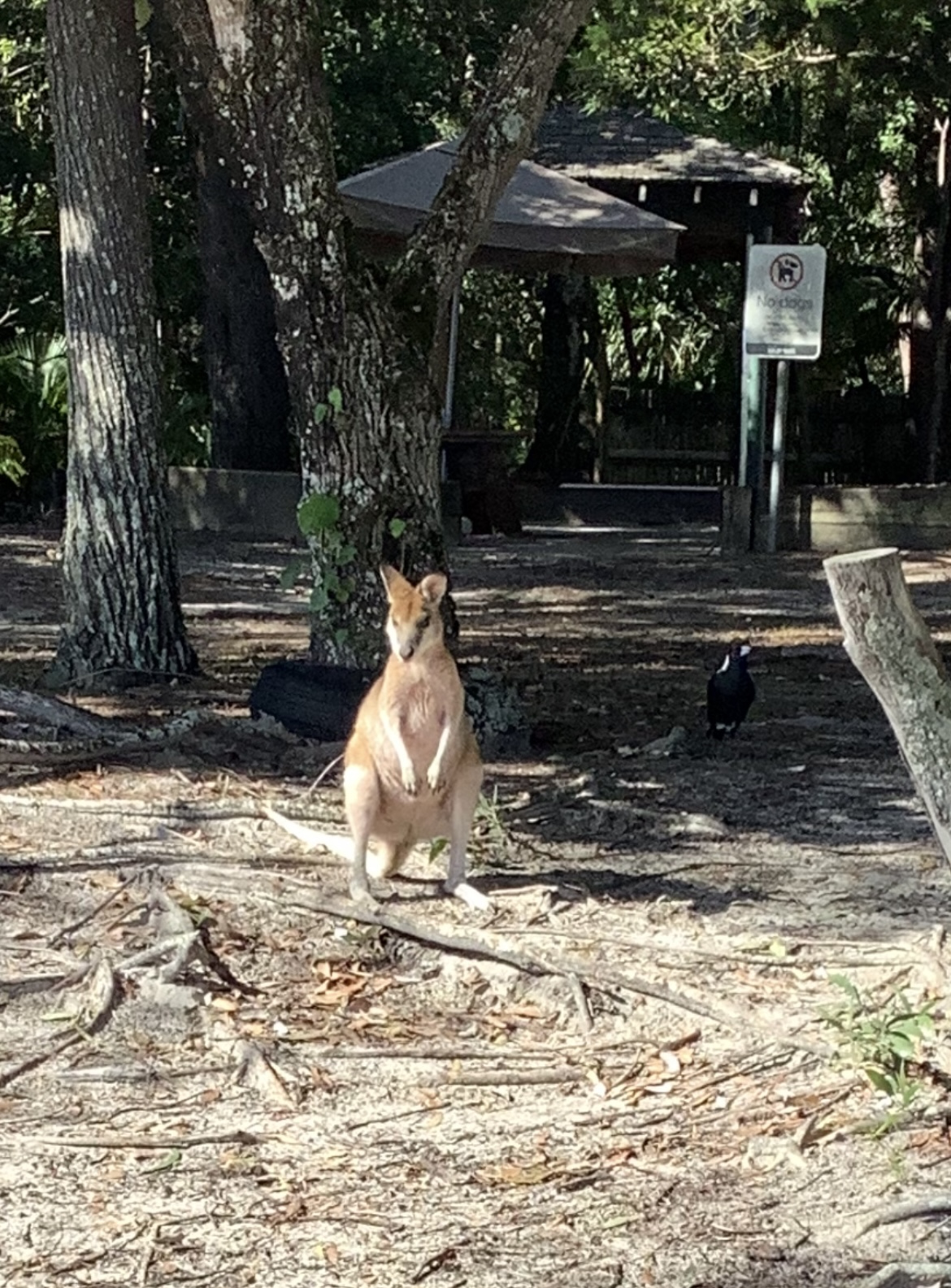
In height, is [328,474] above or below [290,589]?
above

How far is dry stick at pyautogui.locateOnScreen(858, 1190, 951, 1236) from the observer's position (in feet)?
12.8

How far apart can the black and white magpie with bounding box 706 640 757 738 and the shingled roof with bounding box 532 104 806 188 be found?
413 inches

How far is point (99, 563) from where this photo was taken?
9766 millimetres

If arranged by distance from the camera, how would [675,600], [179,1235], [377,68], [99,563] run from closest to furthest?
[179,1235] → [99,563] → [675,600] → [377,68]

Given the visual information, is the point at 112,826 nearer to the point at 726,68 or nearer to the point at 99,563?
the point at 99,563

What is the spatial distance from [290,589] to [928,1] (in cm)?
591

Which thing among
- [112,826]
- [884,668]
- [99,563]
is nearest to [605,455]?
[99,563]

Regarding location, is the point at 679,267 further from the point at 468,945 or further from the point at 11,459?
the point at 468,945

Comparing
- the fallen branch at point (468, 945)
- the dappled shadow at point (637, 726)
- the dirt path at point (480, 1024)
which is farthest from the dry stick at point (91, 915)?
the dappled shadow at point (637, 726)

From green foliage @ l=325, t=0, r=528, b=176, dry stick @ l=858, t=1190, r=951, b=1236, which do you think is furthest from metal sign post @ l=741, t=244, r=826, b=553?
dry stick @ l=858, t=1190, r=951, b=1236

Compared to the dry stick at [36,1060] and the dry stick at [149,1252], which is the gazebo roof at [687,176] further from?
the dry stick at [149,1252]

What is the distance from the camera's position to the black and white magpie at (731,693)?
8.59m

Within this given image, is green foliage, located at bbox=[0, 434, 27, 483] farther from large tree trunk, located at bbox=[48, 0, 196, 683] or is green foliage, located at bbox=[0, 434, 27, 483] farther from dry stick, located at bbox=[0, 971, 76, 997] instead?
dry stick, located at bbox=[0, 971, 76, 997]

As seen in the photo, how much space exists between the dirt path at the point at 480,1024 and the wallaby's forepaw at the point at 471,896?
38mm
